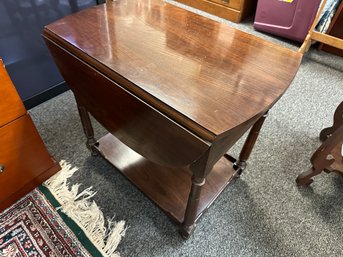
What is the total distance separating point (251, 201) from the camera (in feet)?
3.65

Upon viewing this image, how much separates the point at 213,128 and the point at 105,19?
64 cm

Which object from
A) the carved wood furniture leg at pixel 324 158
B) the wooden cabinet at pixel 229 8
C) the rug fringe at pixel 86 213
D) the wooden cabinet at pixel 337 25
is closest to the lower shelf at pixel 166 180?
the rug fringe at pixel 86 213

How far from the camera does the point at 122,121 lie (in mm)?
770

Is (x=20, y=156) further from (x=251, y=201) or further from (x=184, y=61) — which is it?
(x=251, y=201)

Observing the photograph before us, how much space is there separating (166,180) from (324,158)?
26.3 inches

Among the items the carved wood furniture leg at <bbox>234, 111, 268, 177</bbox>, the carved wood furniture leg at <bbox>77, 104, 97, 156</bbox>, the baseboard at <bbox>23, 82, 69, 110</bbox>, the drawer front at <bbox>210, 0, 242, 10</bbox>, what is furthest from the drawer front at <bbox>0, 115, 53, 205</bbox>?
the drawer front at <bbox>210, 0, 242, 10</bbox>

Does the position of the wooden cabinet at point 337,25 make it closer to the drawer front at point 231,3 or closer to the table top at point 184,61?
the drawer front at point 231,3

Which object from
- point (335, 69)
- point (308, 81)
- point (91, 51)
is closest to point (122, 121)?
point (91, 51)

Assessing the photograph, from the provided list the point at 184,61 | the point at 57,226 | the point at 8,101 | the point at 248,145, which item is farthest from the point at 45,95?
the point at 248,145

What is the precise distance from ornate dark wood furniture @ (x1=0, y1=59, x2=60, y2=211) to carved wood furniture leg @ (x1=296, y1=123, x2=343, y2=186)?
1.14 metres

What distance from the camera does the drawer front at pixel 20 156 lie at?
2.90ft

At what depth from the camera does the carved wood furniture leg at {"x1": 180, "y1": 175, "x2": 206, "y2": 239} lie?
2.40 feet

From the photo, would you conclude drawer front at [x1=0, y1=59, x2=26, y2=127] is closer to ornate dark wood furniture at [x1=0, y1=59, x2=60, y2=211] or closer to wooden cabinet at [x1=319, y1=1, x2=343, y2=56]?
ornate dark wood furniture at [x1=0, y1=59, x2=60, y2=211]

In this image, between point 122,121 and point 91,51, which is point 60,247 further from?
point 91,51
